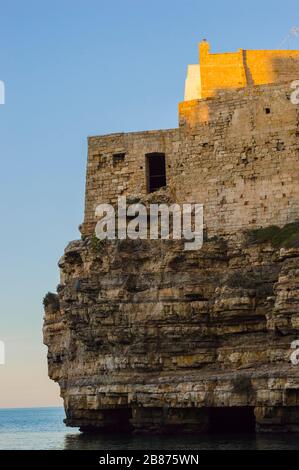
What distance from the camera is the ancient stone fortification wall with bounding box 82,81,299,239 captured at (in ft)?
132

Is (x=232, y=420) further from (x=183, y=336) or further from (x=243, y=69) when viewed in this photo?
(x=243, y=69)

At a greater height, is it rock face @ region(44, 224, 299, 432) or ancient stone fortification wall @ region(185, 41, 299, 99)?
ancient stone fortification wall @ region(185, 41, 299, 99)

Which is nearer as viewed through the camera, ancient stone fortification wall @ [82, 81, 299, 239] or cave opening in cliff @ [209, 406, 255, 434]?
cave opening in cliff @ [209, 406, 255, 434]

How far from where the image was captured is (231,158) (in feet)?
135

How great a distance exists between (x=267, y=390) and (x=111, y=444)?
5.70 m

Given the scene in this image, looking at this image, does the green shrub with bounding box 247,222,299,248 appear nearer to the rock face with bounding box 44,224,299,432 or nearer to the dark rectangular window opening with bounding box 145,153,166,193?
the rock face with bounding box 44,224,299,432

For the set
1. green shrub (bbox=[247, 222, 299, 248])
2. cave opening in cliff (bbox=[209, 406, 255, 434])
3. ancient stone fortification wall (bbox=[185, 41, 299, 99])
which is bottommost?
cave opening in cliff (bbox=[209, 406, 255, 434])

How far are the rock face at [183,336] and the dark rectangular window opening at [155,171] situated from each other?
2858 millimetres

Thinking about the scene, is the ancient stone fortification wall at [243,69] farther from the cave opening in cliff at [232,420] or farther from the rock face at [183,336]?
the cave opening in cliff at [232,420]

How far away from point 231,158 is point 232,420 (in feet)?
32.0

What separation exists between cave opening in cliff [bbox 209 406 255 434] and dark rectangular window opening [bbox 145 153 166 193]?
357 inches

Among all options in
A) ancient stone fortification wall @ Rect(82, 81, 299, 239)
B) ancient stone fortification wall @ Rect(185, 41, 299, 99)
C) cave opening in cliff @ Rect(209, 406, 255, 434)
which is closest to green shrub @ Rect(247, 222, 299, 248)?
ancient stone fortification wall @ Rect(82, 81, 299, 239)
